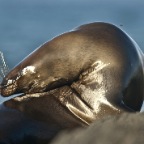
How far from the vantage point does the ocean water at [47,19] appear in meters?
20.9

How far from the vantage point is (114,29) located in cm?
507

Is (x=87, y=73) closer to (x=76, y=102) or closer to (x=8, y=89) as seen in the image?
(x=76, y=102)

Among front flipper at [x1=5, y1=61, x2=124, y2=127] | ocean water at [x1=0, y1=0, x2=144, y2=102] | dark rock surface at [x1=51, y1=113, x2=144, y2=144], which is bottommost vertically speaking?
ocean water at [x1=0, y1=0, x2=144, y2=102]

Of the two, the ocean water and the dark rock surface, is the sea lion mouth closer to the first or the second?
the dark rock surface

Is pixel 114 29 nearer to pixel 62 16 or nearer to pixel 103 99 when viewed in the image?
pixel 103 99

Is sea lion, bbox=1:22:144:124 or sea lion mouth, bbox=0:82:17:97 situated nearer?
sea lion, bbox=1:22:144:124

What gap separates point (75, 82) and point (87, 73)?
13 cm

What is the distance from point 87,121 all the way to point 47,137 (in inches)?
11.7

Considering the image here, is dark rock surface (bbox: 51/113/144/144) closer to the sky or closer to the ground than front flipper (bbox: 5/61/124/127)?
closer to the sky

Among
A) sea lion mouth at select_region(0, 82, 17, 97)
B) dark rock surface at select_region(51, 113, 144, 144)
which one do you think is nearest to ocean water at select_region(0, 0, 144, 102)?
sea lion mouth at select_region(0, 82, 17, 97)

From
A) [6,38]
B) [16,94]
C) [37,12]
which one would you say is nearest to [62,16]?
[37,12]

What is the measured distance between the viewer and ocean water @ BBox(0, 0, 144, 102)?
20859 millimetres

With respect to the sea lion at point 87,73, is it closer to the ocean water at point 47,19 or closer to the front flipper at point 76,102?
the front flipper at point 76,102

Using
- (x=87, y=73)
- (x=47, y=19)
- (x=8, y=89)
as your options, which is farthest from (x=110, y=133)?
(x=47, y=19)
